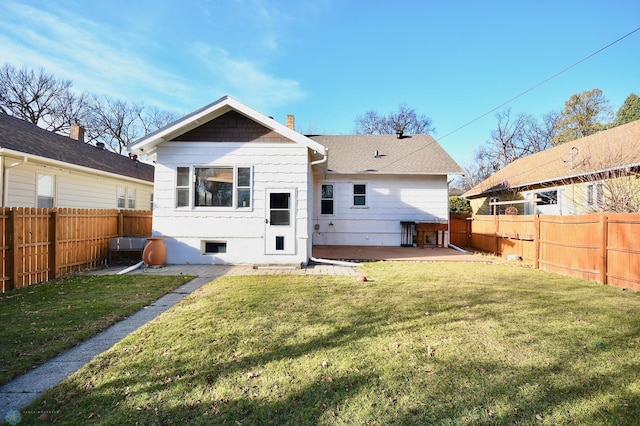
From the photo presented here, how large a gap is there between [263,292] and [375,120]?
117ft

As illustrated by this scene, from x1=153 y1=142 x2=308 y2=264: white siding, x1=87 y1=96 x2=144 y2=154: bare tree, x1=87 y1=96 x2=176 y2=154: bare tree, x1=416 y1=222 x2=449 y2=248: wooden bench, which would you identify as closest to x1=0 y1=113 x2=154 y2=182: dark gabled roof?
x1=153 y1=142 x2=308 y2=264: white siding

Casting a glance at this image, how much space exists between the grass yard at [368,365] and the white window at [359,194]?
9223 mm

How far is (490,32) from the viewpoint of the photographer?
38.2 ft

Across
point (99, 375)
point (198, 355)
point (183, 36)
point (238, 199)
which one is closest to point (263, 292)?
point (198, 355)

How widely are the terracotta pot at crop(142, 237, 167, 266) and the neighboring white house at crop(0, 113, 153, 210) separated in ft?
15.4

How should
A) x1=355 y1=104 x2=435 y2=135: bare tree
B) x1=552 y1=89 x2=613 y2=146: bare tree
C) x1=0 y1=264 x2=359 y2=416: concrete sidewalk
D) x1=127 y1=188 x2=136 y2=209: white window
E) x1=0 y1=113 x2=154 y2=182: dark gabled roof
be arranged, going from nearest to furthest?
x1=0 y1=264 x2=359 y2=416: concrete sidewalk, x1=0 y1=113 x2=154 y2=182: dark gabled roof, x1=127 y1=188 x2=136 y2=209: white window, x1=552 y1=89 x2=613 y2=146: bare tree, x1=355 y1=104 x2=435 y2=135: bare tree

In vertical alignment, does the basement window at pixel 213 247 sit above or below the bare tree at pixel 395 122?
below

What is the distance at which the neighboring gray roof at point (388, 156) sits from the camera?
14578mm

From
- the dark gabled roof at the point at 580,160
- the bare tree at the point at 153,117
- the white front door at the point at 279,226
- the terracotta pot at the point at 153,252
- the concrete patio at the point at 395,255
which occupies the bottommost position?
the concrete patio at the point at 395,255

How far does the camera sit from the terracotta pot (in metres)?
9.03

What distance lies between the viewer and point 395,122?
37.8m

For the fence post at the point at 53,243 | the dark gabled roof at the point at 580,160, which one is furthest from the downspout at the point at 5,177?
the dark gabled roof at the point at 580,160

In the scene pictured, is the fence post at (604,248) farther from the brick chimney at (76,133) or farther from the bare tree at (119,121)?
the bare tree at (119,121)

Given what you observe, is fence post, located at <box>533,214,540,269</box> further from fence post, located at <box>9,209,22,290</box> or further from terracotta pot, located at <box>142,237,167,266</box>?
fence post, located at <box>9,209,22,290</box>
